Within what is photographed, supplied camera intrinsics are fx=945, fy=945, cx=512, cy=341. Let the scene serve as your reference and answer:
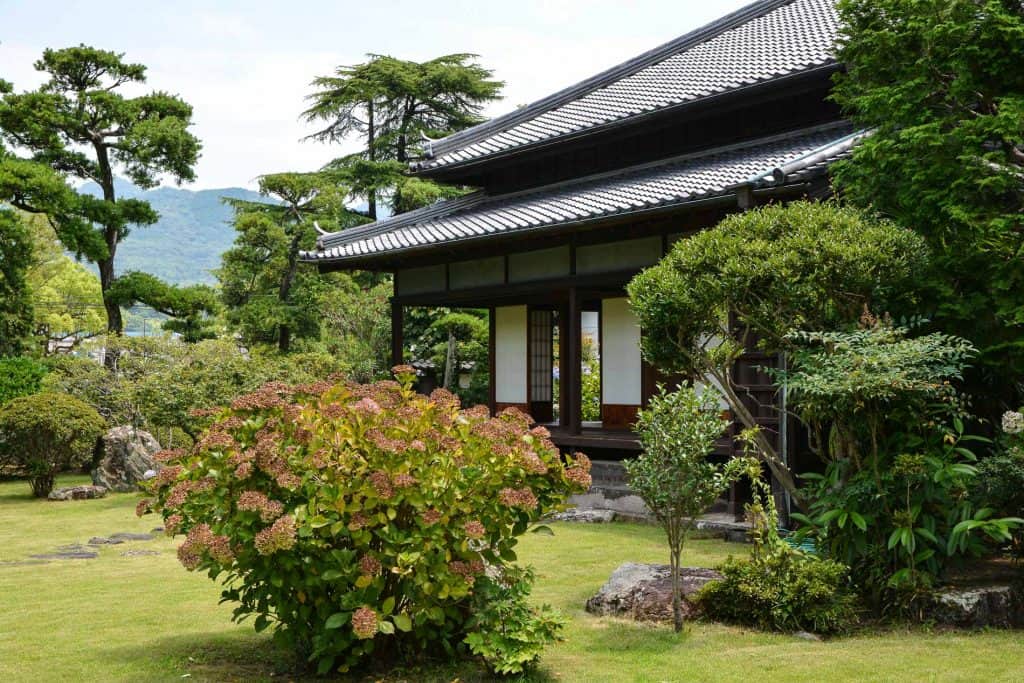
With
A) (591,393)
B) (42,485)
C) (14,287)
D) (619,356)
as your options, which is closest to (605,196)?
(619,356)

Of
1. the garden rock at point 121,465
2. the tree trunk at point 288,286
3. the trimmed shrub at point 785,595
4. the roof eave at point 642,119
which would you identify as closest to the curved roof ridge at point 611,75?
the roof eave at point 642,119

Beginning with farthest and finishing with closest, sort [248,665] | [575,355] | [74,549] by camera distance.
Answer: [575,355]
[74,549]
[248,665]

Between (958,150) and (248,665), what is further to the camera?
(958,150)

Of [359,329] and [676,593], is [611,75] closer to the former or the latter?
[359,329]

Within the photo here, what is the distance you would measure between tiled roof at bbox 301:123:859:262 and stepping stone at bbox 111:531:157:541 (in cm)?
617

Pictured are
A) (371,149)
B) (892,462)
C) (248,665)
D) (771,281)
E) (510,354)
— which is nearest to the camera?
(248,665)

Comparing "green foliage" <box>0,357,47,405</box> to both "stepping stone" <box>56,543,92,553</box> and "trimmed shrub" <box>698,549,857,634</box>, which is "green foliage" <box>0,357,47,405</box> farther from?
"trimmed shrub" <box>698,549,857,634</box>

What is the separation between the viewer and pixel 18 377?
19781mm

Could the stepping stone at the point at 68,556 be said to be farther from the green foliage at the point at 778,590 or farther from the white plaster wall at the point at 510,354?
the white plaster wall at the point at 510,354

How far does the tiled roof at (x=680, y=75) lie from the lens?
13914 mm

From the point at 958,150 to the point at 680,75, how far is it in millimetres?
10073

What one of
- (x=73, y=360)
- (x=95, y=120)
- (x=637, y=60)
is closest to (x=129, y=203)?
(x=95, y=120)

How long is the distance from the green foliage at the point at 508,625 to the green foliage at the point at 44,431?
42.6ft

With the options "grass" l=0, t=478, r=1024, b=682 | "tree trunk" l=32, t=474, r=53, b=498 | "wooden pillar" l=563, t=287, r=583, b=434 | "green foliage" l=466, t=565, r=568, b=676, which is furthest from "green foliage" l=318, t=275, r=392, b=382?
"green foliage" l=466, t=565, r=568, b=676
